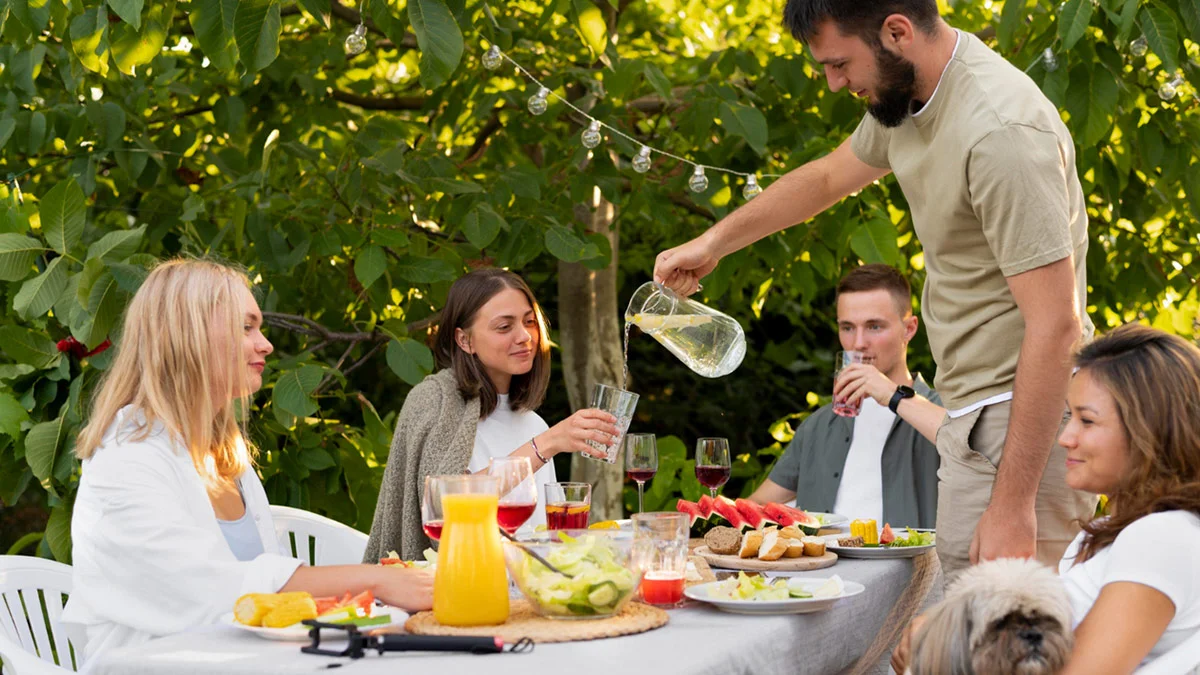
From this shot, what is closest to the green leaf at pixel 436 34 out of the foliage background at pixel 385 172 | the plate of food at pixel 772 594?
the foliage background at pixel 385 172

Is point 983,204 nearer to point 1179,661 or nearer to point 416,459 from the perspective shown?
point 1179,661

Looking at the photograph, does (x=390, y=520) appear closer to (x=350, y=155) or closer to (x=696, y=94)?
(x=350, y=155)

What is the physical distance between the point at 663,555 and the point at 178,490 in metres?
0.78

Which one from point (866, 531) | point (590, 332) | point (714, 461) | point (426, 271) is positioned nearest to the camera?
point (866, 531)

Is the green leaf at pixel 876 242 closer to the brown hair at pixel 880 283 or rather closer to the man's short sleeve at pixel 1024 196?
the brown hair at pixel 880 283

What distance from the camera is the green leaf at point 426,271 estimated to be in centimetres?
353

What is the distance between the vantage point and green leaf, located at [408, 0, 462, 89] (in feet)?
8.45

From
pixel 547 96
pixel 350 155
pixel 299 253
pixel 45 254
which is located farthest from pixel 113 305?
pixel 547 96

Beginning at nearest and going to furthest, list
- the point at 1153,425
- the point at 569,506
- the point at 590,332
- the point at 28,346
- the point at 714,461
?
the point at 1153,425, the point at 569,506, the point at 714,461, the point at 28,346, the point at 590,332

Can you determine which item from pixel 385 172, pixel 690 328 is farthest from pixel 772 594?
pixel 385 172

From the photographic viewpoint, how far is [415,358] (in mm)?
3324

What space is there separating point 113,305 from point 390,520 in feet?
2.67

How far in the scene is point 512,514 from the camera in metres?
1.97

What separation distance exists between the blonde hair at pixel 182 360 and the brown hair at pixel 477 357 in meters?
0.93
